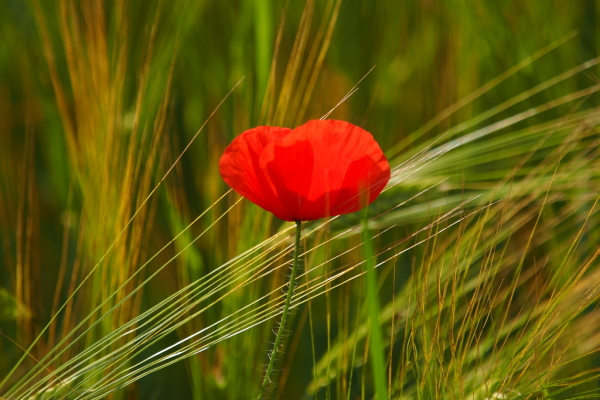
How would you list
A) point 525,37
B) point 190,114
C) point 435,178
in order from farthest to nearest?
1. point 190,114
2. point 525,37
3. point 435,178

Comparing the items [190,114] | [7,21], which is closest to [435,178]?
[190,114]

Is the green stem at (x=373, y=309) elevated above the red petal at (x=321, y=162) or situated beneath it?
situated beneath

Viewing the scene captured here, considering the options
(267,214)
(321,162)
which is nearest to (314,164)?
(321,162)

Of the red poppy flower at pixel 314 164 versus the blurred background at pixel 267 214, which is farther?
the blurred background at pixel 267 214

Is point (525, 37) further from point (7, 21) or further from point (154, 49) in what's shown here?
point (7, 21)

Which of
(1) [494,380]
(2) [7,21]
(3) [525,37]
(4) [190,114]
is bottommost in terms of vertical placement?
(1) [494,380]

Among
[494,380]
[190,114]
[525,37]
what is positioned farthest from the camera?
[190,114]
